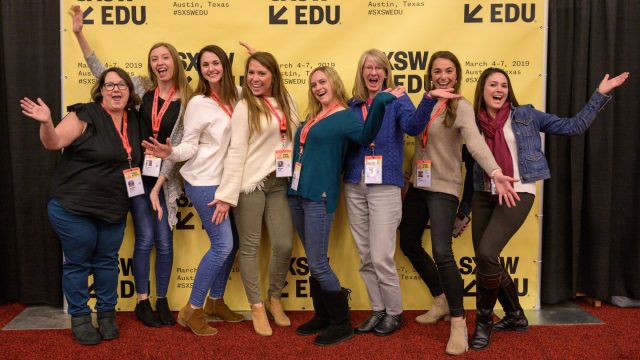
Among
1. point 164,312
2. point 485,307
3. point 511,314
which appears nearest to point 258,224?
point 164,312

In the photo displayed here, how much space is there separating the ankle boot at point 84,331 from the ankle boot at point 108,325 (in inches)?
1.5

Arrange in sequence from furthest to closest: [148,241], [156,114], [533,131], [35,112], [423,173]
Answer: [148,241] → [156,114] → [423,173] → [533,131] → [35,112]

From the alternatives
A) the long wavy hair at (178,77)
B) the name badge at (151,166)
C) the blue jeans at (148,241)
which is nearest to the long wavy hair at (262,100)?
the long wavy hair at (178,77)

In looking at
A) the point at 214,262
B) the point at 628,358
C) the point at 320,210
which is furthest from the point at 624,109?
the point at 214,262

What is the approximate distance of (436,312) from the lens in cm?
323

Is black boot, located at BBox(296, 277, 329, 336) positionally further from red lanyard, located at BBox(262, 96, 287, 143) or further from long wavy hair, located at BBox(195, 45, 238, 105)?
long wavy hair, located at BBox(195, 45, 238, 105)

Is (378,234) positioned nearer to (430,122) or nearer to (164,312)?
(430,122)

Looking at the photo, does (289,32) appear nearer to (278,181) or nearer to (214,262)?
(278,181)

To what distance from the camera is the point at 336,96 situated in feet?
9.64

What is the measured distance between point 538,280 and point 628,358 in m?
0.82

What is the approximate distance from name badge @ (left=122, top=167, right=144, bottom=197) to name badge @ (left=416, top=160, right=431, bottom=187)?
160 centimetres

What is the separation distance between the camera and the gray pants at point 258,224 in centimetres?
299

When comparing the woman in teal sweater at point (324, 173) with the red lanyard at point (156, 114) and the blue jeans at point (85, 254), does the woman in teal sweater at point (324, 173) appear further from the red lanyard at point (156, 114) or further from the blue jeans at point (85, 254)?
the blue jeans at point (85, 254)

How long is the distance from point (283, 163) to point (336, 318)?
36.8 inches
